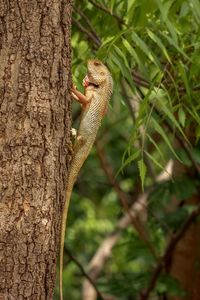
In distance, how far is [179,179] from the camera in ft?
27.9

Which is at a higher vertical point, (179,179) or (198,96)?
(198,96)

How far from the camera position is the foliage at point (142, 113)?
5367 mm

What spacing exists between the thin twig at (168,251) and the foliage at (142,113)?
104 mm

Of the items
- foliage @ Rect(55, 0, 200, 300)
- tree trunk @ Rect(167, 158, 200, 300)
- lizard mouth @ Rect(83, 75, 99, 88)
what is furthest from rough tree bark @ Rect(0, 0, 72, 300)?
tree trunk @ Rect(167, 158, 200, 300)

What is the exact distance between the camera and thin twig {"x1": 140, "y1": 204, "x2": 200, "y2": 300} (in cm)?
852

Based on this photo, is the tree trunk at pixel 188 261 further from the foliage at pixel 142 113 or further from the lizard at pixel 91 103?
the lizard at pixel 91 103

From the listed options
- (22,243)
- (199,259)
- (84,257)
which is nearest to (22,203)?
(22,243)

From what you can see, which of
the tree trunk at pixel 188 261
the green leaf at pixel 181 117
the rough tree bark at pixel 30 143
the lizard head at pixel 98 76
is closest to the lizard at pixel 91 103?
the lizard head at pixel 98 76

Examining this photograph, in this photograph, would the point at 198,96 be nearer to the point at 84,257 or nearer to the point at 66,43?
the point at 66,43

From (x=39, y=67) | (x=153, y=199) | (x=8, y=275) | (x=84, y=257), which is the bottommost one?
(x=84, y=257)

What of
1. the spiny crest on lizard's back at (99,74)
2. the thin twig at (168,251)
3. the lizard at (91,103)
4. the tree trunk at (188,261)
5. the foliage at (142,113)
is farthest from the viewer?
the tree trunk at (188,261)

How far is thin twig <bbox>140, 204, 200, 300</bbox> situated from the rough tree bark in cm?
432

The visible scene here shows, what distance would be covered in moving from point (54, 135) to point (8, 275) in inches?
28.0

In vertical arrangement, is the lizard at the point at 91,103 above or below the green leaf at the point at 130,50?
below
